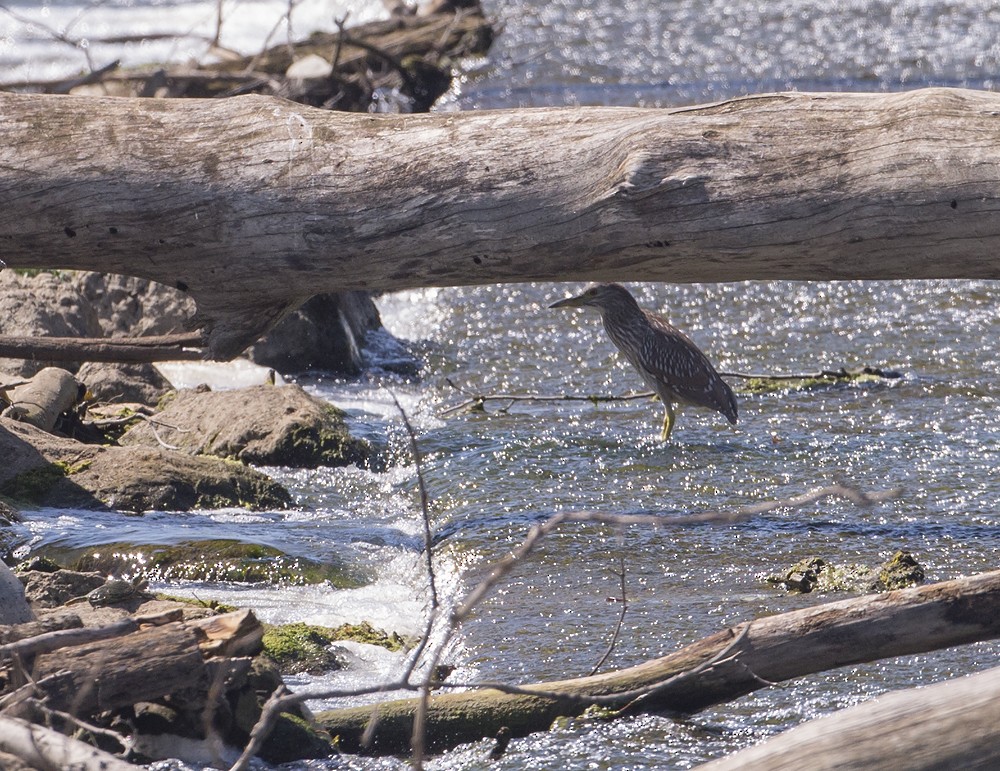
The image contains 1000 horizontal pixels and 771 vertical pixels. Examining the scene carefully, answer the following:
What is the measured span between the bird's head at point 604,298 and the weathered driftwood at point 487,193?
2.84 meters

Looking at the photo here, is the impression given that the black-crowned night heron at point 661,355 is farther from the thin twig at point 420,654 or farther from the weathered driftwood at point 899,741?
the weathered driftwood at point 899,741

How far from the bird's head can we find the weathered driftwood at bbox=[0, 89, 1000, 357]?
9.30 feet

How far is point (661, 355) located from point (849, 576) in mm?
2701

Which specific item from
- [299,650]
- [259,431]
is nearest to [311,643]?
[299,650]

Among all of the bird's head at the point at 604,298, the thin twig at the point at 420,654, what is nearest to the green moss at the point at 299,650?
the thin twig at the point at 420,654

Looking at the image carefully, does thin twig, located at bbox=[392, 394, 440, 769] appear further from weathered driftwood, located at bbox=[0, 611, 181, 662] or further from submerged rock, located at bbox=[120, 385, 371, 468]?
submerged rock, located at bbox=[120, 385, 371, 468]

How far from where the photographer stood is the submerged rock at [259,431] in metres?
6.45

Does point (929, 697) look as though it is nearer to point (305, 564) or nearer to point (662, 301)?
point (305, 564)

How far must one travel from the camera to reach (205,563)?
5.02m

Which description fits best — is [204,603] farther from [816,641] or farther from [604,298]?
[604,298]

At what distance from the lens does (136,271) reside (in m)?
5.22

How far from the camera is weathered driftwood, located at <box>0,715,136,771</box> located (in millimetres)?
2416

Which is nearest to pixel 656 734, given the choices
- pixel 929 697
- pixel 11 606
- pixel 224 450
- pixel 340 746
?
pixel 340 746

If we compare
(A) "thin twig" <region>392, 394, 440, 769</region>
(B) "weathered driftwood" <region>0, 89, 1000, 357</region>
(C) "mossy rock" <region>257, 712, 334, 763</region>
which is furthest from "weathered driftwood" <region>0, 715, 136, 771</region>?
(B) "weathered driftwood" <region>0, 89, 1000, 357</region>
